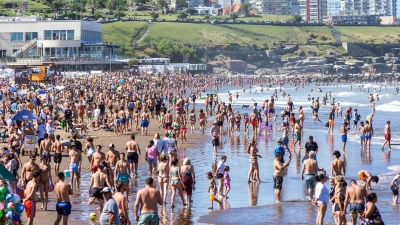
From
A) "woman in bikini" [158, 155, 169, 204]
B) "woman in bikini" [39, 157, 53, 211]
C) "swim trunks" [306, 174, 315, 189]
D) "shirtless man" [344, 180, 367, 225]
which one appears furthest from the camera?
A: "swim trunks" [306, 174, 315, 189]

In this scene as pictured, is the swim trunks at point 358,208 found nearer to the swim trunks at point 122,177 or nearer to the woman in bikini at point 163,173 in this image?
the woman in bikini at point 163,173

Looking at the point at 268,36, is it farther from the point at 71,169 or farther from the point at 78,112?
the point at 71,169

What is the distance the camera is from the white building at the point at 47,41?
86.8m

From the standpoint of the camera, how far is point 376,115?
5809 cm

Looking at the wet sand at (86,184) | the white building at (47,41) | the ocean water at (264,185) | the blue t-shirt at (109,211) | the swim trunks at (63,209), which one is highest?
the white building at (47,41)

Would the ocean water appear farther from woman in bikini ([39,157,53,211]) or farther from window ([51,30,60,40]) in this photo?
window ([51,30,60,40])

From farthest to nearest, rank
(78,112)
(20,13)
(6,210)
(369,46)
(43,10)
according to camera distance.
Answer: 1. (369,46)
2. (43,10)
3. (20,13)
4. (78,112)
5. (6,210)

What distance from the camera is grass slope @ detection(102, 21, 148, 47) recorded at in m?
150

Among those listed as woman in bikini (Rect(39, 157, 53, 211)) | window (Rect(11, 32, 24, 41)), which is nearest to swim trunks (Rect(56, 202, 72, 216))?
woman in bikini (Rect(39, 157, 53, 211))

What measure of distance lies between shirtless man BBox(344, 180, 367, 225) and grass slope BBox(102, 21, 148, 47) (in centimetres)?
13088

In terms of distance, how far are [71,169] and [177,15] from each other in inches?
Answer: 7067

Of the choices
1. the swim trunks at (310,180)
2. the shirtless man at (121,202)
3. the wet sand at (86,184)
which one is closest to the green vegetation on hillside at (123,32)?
the wet sand at (86,184)

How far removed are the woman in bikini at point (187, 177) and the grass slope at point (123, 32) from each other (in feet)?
417

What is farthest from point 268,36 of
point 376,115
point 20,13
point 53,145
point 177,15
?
point 53,145
